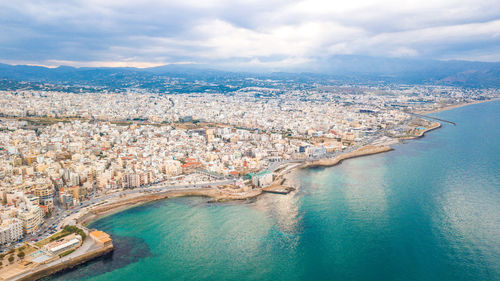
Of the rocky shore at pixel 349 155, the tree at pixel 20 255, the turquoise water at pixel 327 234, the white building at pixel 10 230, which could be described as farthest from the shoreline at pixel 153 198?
the rocky shore at pixel 349 155

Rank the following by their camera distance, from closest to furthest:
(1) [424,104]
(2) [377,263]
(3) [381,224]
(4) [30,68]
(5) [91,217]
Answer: (2) [377,263], (3) [381,224], (5) [91,217], (1) [424,104], (4) [30,68]

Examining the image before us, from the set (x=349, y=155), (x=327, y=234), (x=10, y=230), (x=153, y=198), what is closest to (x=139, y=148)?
(x=153, y=198)

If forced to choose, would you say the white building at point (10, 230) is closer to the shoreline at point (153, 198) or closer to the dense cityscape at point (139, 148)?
the dense cityscape at point (139, 148)

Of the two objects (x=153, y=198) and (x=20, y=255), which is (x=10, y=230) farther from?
(x=153, y=198)

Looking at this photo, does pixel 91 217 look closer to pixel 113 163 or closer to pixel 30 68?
pixel 113 163

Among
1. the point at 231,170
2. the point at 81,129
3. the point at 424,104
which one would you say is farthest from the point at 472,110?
the point at 81,129

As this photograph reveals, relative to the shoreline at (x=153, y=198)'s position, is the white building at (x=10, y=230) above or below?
above

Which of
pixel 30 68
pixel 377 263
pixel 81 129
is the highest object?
A: pixel 30 68

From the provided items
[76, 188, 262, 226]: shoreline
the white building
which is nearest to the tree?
the white building
